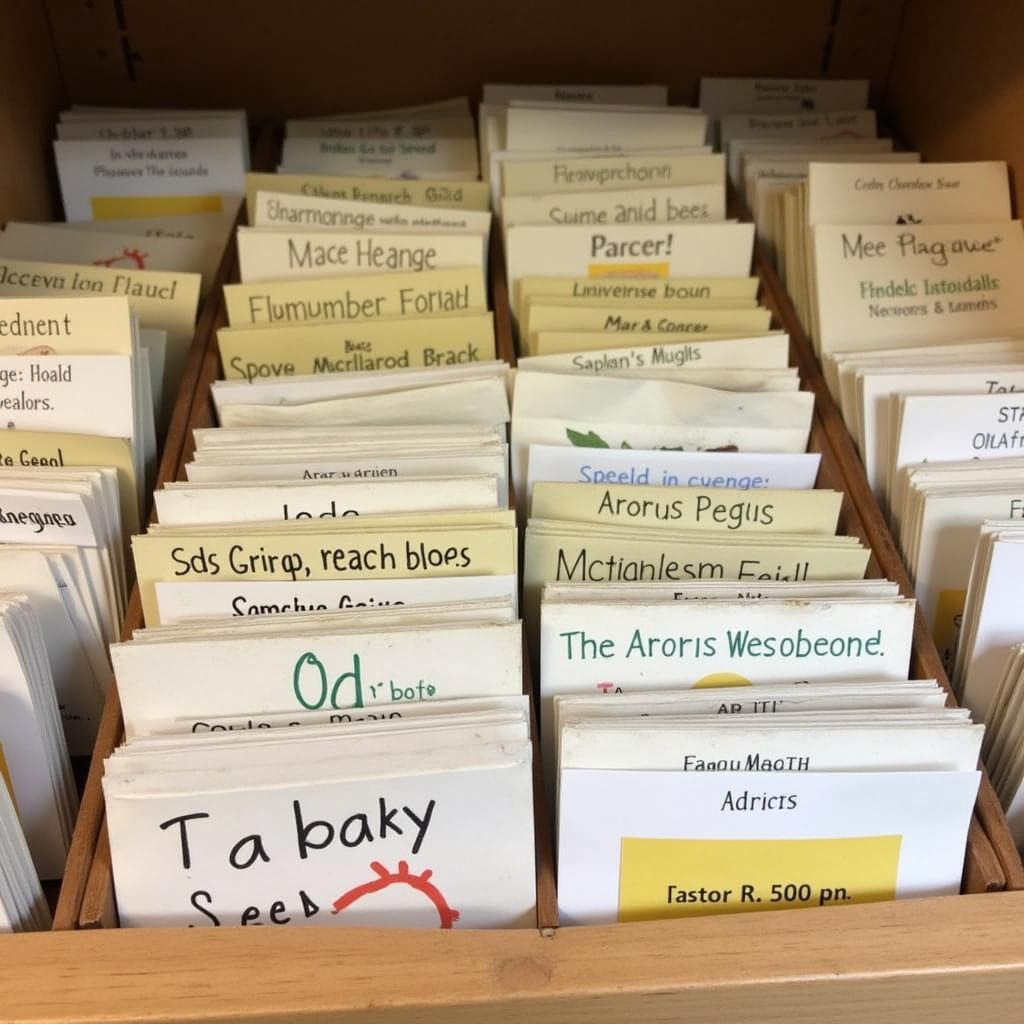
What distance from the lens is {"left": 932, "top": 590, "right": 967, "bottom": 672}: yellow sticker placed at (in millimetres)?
827

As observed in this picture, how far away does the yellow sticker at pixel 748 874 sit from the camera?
0.68 meters

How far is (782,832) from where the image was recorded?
67 cm

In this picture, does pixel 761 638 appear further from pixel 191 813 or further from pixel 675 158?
pixel 675 158

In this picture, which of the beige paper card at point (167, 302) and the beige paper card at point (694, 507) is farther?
the beige paper card at point (167, 302)

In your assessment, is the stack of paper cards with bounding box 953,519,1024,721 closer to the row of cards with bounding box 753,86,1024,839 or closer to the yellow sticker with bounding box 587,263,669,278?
the row of cards with bounding box 753,86,1024,839

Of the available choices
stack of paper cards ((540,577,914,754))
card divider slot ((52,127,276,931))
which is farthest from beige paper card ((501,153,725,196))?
stack of paper cards ((540,577,914,754))

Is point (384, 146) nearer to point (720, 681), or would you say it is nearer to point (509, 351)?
point (509, 351)

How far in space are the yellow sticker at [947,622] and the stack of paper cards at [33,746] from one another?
2.19 feet

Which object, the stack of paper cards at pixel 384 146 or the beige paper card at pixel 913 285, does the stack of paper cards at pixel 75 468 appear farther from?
the beige paper card at pixel 913 285

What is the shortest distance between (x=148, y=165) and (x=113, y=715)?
27.9 inches

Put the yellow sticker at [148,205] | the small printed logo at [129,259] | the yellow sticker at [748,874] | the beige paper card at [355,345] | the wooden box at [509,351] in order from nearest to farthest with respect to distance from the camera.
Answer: the wooden box at [509,351], the yellow sticker at [748,874], the beige paper card at [355,345], the small printed logo at [129,259], the yellow sticker at [148,205]

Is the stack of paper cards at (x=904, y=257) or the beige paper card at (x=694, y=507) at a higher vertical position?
the stack of paper cards at (x=904, y=257)

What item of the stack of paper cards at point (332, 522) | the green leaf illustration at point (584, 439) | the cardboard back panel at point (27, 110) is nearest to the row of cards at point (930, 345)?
the green leaf illustration at point (584, 439)

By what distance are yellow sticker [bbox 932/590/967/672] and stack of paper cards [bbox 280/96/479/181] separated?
27.8 inches
